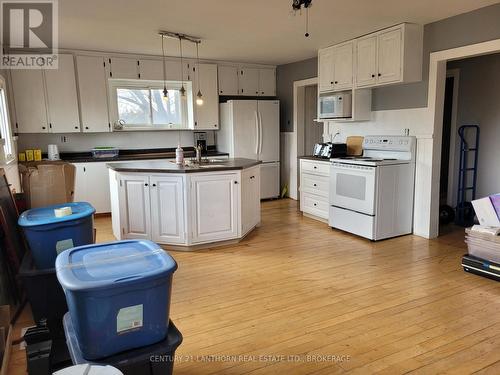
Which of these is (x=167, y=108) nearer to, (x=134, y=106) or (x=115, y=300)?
(x=134, y=106)

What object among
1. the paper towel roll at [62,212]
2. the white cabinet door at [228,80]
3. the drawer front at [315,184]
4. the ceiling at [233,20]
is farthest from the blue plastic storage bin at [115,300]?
the white cabinet door at [228,80]

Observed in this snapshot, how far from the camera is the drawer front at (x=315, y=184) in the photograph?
4977 mm

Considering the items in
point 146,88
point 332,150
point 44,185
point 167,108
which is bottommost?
point 44,185

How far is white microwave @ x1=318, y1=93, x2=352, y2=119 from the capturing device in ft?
15.9

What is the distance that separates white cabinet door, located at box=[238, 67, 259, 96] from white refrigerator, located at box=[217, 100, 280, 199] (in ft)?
1.62

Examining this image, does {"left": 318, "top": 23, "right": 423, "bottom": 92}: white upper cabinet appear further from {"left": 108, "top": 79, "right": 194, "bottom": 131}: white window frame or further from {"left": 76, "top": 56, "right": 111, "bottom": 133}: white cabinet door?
{"left": 76, "top": 56, "right": 111, "bottom": 133}: white cabinet door

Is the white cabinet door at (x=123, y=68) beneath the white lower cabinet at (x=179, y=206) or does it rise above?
above

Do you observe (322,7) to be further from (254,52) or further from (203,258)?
(203,258)

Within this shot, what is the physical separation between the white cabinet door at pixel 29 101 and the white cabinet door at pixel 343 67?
4043 millimetres

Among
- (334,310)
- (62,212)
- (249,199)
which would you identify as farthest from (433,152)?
(62,212)

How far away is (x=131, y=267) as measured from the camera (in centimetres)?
148

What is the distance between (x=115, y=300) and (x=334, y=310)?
1.77 metres

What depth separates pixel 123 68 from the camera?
560 cm

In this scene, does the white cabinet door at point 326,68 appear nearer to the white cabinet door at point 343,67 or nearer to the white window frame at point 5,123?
the white cabinet door at point 343,67
